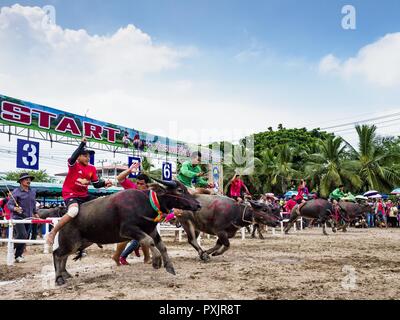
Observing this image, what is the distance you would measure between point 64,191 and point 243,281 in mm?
3267

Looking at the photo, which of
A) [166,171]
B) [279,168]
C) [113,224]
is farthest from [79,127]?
[279,168]

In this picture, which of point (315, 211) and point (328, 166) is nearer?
point (315, 211)

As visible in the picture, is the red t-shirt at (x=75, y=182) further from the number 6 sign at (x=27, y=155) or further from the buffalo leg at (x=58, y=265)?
the number 6 sign at (x=27, y=155)

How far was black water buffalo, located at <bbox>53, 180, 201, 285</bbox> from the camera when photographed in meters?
6.33

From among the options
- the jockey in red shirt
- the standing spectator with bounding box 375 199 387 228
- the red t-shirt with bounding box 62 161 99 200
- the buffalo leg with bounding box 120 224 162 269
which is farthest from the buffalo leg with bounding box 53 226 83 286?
the standing spectator with bounding box 375 199 387 228

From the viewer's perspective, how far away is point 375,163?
3159 cm

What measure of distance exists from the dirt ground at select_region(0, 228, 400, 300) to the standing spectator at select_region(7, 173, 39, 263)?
466mm

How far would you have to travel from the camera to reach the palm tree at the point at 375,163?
31.1 meters

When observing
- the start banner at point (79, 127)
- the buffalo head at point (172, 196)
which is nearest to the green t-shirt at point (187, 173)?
the buffalo head at point (172, 196)

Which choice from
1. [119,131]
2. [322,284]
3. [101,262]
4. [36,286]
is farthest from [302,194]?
[36,286]

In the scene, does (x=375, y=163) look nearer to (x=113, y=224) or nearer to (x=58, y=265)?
(x=113, y=224)

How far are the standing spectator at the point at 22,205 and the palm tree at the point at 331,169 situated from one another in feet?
80.5

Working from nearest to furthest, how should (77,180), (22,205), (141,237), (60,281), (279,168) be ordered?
(141,237) → (60,281) → (77,180) → (22,205) → (279,168)

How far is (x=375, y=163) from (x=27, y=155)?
86.3 ft
